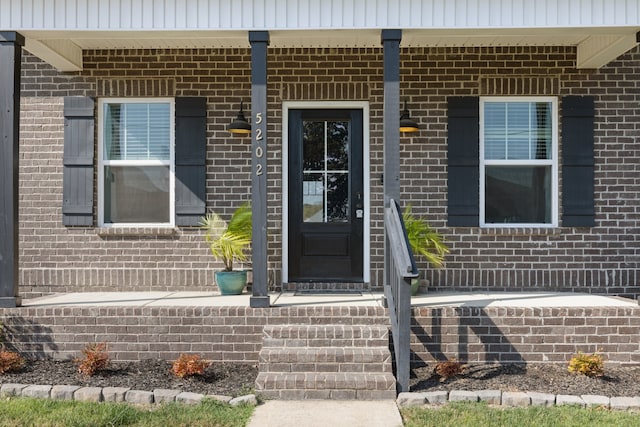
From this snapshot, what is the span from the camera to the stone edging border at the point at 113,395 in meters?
4.44

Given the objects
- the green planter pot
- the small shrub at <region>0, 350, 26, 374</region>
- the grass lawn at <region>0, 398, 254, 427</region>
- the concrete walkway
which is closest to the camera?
the grass lawn at <region>0, 398, 254, 427</region>

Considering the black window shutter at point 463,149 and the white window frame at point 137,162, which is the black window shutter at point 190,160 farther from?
the black window shutter at point 463,149

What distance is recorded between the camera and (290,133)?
268 inches

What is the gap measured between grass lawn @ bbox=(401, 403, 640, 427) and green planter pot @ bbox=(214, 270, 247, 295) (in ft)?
8.12

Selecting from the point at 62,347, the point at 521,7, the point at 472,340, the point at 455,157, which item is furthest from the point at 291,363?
the point at 521,7

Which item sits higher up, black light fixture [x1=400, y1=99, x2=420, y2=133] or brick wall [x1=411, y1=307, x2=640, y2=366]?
black light fixture [x1=400, y1=99, x2=420, y2=133]

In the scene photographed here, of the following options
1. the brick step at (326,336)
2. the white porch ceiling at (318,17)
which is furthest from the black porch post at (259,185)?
the white porch ceiling at (318,17)

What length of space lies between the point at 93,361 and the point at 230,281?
1689 millimetres

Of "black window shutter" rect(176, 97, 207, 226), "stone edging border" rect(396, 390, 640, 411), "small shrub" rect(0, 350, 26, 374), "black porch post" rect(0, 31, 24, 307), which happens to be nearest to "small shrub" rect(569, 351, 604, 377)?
"stone edging border" rect(396, 390, 640, 411)

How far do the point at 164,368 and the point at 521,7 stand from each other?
4.56 metres

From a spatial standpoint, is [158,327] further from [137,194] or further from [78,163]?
[78,163]

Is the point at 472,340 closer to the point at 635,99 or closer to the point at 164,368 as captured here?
the point at 164,368

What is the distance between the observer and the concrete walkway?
162 inches

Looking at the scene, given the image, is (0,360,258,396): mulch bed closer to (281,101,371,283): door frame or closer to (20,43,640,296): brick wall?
(20,43,640,296): brick wall
